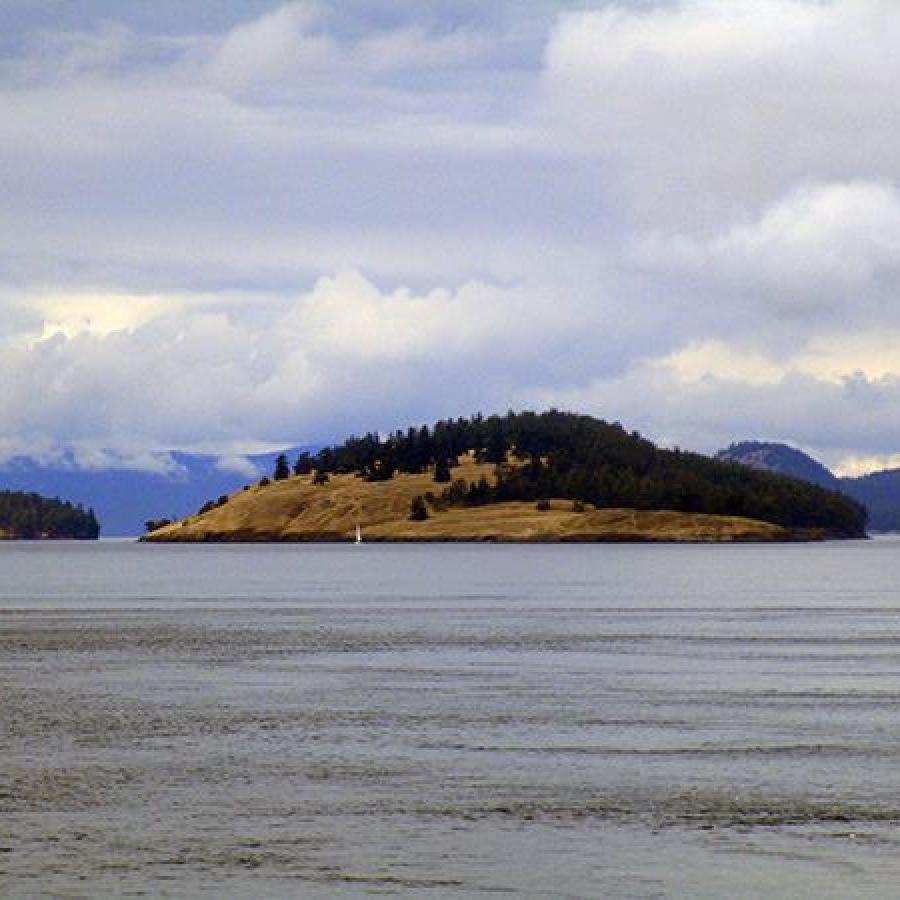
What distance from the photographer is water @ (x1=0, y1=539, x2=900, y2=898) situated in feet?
115

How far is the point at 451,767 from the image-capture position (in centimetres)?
4856

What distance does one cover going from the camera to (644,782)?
45.7 meters

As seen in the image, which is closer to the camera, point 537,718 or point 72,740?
point 72,740

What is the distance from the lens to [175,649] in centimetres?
9644

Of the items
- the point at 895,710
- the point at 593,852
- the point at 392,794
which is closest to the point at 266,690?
the point at 895,710

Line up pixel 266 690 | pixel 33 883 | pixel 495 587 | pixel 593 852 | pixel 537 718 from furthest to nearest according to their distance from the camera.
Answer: pixel 495 587, pixel 266 690, pixel 537 718, pixel 593 852, pixel 33 883

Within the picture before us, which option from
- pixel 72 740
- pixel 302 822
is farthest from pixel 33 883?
pixel 72 740

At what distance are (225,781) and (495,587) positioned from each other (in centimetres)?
14926

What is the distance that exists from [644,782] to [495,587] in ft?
490

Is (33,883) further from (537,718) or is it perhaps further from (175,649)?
(175,649)

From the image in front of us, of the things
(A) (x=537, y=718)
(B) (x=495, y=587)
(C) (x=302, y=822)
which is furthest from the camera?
(B) (x=495, y=587)

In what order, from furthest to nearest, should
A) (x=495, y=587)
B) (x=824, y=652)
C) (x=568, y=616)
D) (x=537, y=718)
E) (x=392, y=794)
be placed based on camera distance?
(x=495, y=587)
(x=568, y=616)
(x=824, y=652)
(x=537, y=718)
(x=392, y=794)

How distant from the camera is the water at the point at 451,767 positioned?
35188 mm

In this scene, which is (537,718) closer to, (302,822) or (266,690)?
(266,690)
